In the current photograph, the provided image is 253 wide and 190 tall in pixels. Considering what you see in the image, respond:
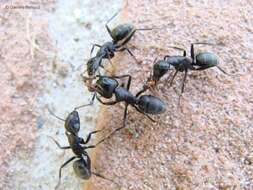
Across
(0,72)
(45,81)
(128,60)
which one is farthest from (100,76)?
(0,72)

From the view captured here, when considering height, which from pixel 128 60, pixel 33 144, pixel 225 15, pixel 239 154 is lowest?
pixel 33 144

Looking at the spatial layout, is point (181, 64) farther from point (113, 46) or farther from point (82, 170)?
point (82, 170)

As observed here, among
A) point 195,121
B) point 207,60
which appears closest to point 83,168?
point 195,121

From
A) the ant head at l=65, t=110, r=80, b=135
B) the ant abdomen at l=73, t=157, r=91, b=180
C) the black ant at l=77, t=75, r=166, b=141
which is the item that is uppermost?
the black ant at l=77, t=75, r=166, b=141

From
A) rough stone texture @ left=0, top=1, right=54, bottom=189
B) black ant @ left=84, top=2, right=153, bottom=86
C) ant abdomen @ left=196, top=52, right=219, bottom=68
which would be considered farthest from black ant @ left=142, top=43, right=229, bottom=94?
rough stone texture @ left=0, top=1, right=54, bottom=189

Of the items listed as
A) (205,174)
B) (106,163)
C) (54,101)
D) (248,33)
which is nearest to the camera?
(205,174)

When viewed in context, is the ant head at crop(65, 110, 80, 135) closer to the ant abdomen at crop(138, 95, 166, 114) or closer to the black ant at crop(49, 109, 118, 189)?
the black ant at crop(49, 109, 118, 189)

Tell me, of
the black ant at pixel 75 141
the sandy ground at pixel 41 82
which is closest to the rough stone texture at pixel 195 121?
the black ant at pixel 75 141

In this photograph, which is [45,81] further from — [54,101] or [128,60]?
[128,60]
